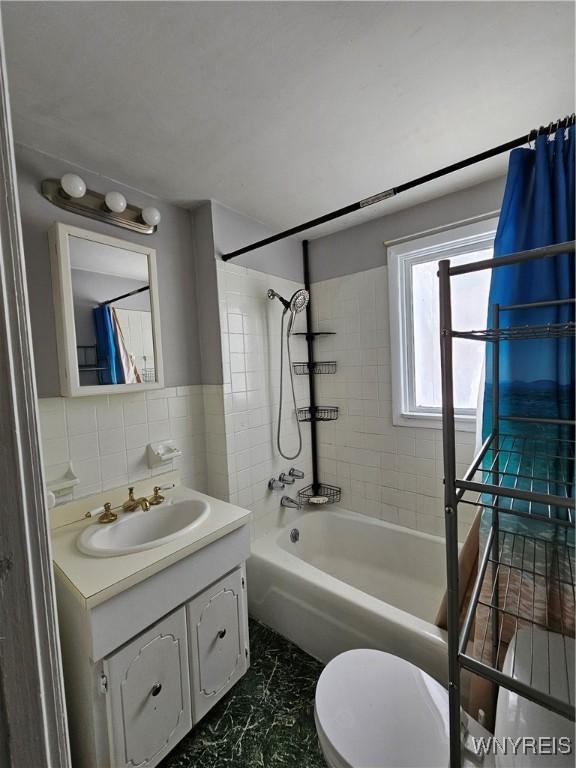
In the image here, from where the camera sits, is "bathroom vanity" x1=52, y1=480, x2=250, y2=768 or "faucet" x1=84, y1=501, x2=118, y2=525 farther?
"faucet" x1=84, y1=501, x2=118, y2=525

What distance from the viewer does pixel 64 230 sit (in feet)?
4.48

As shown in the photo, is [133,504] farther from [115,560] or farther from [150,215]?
[150,215]

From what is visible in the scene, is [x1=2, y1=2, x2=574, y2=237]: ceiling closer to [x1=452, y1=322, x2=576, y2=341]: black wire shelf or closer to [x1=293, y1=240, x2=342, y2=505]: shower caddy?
[x1=452, y1=322, x2=576, y2=341]: black wire shelf

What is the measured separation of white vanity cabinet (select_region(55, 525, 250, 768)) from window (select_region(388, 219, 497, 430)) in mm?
1388

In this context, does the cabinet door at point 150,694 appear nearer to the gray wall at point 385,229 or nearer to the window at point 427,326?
the window at point 427,326

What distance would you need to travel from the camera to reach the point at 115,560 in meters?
1.15

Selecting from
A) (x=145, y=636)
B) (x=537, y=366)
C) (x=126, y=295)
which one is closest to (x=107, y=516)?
(x=145, y=636)

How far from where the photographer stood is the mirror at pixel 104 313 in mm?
1383

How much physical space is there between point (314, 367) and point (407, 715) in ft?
6.25

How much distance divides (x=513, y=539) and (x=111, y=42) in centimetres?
204

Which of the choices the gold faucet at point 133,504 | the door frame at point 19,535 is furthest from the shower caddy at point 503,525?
the gold faucet at point 133,504

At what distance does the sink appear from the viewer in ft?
4.04

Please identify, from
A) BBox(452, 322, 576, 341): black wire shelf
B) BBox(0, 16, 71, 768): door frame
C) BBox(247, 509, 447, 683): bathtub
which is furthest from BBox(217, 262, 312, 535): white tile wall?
BBox(0, 16, 71, 768): door frame

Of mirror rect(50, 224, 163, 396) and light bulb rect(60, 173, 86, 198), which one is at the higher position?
light bulb rect(60, 173, 86, 198)
